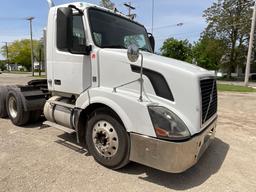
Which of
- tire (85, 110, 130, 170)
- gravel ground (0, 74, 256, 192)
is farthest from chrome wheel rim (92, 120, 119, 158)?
gravel ground (0, 74, 256, 192)

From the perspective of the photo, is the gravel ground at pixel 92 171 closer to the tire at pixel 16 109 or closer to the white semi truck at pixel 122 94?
the white semi truck at pixel 122 94

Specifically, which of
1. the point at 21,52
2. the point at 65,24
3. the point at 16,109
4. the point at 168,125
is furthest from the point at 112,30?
the point at 21,52

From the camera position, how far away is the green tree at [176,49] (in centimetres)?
4366

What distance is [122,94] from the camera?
355 centimetres

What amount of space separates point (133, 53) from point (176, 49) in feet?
Answer: 140

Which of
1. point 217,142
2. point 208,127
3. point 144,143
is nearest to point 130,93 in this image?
point 144,143

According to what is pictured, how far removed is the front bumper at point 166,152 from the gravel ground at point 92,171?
1.25 feet

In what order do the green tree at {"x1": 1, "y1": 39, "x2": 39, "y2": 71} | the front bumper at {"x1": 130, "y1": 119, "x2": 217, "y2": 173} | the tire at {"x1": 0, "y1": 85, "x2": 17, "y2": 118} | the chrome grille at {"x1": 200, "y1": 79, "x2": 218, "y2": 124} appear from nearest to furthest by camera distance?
the front bumper at {"x1": 130, "y1": 119, "x2": 217, "y2": 173} < the chrome grille at {"x1": 200, "y1": 79, "x2": 218, "y2": 124} < the tire at {"x1": 0, "y1": 85, "x2": 17, "y2": 118} < the green tree at {"x1": 1, "y1": 39, "x2": 39, "y2": 71}

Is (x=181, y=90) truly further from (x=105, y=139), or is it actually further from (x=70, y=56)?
(x=70, y=56)

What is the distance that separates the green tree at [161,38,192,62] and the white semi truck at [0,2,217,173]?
1564 inches

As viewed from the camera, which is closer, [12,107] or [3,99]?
[12,107]

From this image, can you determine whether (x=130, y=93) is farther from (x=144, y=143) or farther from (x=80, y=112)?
(x=80, y=112)

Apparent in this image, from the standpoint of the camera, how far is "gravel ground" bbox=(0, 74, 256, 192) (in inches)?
131

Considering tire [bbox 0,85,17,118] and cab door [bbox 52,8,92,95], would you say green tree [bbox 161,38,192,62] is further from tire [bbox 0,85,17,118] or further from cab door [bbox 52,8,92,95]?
cab door [bbox 52,8,92,95]
